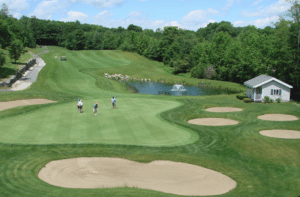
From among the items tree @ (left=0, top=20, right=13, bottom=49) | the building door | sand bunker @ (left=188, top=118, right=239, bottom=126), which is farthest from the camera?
tree @ (left=0, top=20, right=13, bottom=49)

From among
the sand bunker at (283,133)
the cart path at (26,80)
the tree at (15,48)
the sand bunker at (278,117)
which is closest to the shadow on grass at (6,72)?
the cart path at (26,80)

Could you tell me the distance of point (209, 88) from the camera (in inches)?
2648

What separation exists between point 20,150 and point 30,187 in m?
6.38

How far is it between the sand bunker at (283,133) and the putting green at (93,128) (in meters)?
6.97

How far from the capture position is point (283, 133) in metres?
24.9

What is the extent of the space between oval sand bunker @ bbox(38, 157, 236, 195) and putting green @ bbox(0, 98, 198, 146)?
3389 millimetres

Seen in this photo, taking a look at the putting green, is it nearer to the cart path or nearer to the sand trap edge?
the sand trap edge

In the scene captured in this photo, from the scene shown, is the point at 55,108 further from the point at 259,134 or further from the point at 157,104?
the point at 259,134

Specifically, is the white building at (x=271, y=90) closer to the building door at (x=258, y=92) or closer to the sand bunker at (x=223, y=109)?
the building door at (x=258, y=92)

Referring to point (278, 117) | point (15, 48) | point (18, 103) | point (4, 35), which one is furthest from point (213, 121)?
point (4, 35)

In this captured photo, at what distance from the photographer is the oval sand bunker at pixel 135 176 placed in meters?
14.3

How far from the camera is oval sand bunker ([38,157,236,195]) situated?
14.3 meters

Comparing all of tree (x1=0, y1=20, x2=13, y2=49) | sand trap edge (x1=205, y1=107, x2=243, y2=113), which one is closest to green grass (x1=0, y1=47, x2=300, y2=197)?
sand trap edge (x1=205, y1=107, x2=243, y2=113)

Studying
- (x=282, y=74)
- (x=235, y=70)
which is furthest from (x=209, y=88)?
(x=282, y=74)
